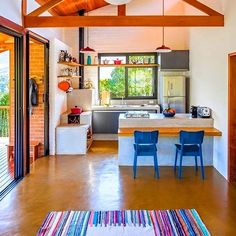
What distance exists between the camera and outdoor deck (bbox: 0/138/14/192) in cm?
532

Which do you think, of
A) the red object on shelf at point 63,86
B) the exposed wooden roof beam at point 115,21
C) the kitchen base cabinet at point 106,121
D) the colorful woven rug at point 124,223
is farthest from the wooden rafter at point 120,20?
the kitchen base cabinet at point 106,121

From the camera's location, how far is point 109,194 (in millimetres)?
4785

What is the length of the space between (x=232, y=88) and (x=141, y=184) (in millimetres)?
2041

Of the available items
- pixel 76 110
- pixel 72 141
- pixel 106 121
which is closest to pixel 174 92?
pixel 106 121

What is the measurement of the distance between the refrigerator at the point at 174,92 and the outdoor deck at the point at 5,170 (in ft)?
13.2

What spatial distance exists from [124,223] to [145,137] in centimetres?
208

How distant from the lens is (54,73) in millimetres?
7535

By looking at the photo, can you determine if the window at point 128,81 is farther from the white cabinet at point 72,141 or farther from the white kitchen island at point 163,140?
the white kitchen island at point 163,140

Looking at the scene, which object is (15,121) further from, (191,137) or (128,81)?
(128,81)

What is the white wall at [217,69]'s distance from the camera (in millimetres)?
5449

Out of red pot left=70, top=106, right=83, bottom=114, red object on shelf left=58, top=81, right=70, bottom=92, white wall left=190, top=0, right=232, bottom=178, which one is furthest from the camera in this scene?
red pot left=70, top=106, right=83, bottom=114

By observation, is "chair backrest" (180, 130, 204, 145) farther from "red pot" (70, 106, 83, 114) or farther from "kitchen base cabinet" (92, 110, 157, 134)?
"red pot" (70, 106, 83, 114)

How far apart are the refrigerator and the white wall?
1.03m

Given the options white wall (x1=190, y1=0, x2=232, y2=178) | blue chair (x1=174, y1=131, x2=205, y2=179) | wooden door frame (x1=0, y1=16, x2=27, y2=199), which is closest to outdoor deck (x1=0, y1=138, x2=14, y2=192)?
wooden door frame (x1=0, y1=16, x2=27, y2=199)
